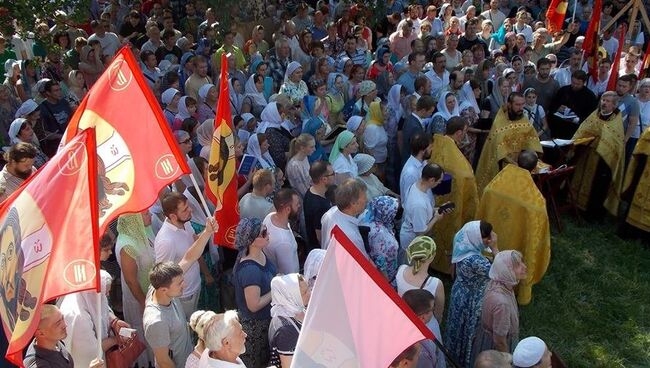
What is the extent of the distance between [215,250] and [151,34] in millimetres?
6011

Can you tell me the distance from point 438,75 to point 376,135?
2.40 m

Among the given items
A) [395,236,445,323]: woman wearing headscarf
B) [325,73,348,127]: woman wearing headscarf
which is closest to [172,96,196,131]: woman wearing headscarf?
[325,73,348,127]: woman wearing headscarf

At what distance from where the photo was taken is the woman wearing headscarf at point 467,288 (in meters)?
5.52

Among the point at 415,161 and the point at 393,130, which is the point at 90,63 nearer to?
the point at 393,130

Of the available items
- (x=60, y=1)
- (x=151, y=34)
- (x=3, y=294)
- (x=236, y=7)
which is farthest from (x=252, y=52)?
(x=3, y=294)

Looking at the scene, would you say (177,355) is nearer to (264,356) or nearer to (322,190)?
(264,356)

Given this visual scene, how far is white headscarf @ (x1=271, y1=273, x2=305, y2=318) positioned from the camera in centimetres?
472

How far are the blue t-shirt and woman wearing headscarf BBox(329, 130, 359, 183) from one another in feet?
7.56

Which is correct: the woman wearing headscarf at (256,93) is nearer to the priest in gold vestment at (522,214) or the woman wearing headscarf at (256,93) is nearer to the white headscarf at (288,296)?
the priest in gold vestment at (522,214)

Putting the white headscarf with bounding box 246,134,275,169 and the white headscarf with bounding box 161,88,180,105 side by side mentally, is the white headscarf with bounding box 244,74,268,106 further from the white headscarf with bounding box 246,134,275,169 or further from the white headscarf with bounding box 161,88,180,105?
the white headscarf with bounding box 246,134,275,169

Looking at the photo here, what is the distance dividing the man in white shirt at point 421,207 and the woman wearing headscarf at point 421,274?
1.30m

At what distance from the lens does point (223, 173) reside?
5.60 meters

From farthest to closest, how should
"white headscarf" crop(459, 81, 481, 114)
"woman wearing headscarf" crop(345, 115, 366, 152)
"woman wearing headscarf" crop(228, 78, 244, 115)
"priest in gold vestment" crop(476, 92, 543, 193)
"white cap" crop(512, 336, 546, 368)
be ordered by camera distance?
"white headscarf" crop(459, 81, 481, 114)
"woman wearing headscarf" crop(228, 78, 244, 115)
"woman wearing headscarf" crop(345, 115, 366, 152)
"priest in gold vestment" crop(476, 92, 543, 193)
"white cap" crop(512, 336, 546, 368)

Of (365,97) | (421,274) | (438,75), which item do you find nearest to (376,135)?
(365,97)
